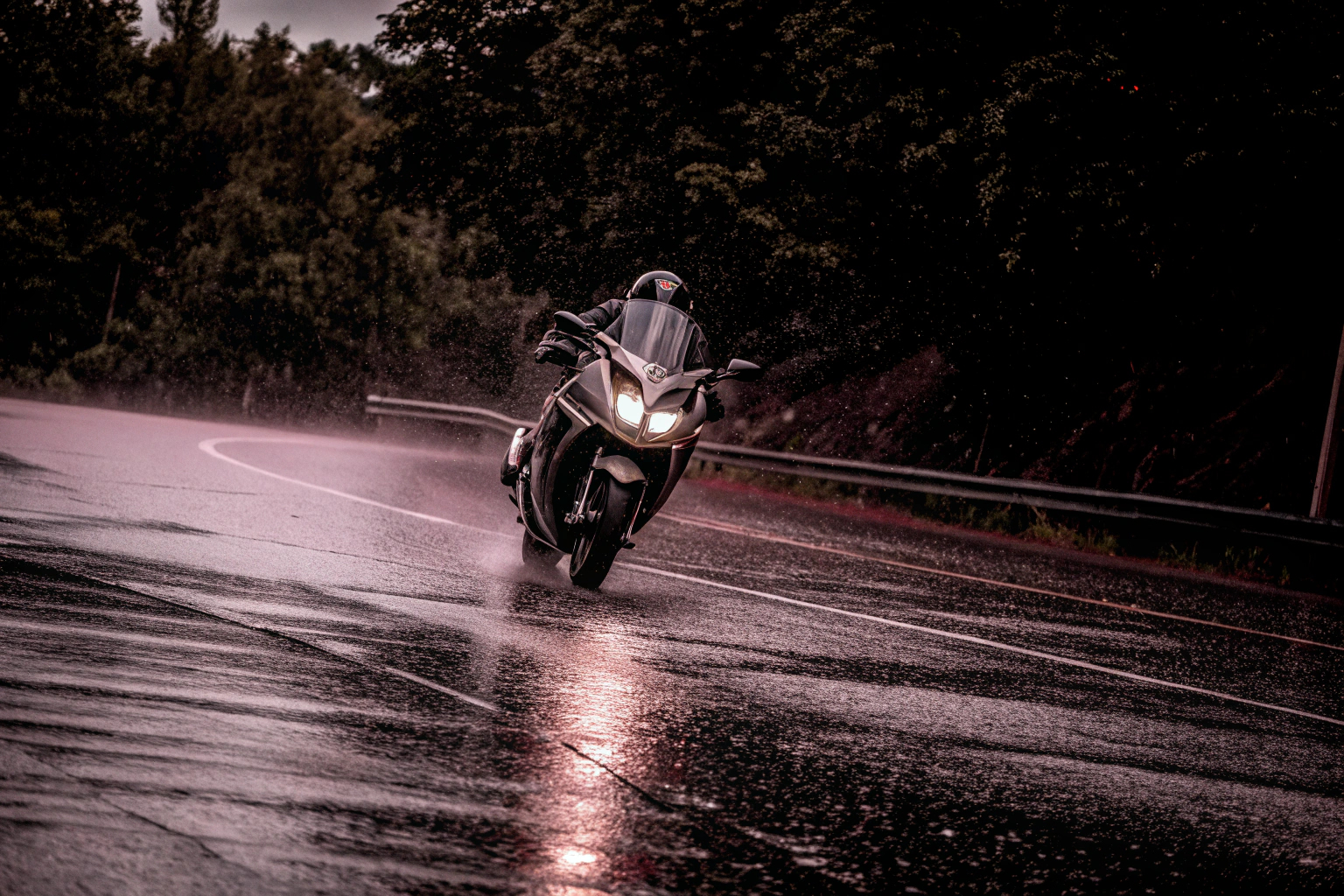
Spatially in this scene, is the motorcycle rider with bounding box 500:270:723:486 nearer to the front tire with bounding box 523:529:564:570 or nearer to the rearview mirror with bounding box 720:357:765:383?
the rearview mirror with bounding box 720:357:765:383

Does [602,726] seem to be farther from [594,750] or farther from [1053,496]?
[1053,496]

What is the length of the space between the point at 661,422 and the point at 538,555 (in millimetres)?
1630

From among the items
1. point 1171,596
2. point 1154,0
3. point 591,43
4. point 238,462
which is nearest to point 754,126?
point 591,43

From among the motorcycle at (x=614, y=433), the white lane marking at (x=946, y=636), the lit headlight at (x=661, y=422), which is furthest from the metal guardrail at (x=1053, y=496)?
the lit headlight at (x=661, y=422)

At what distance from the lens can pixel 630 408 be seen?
337 inches

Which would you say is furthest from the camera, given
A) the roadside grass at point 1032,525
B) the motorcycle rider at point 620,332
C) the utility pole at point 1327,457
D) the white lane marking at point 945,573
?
the roadside grass at point 1032,525

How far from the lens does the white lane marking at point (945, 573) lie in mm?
10289

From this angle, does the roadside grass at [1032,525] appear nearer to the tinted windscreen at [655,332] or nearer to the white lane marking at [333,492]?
the white lane marking at [333,492]

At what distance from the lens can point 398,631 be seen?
22.4 ft

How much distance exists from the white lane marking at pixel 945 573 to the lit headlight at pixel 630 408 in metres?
4.36

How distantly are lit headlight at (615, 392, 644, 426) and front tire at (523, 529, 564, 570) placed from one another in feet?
4.85

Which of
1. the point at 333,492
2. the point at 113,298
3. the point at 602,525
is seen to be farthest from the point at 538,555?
the point at 113,298

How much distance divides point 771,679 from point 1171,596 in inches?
263

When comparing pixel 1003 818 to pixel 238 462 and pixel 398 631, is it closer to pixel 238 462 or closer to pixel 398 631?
pixel 398 631
